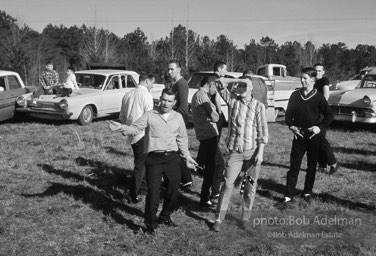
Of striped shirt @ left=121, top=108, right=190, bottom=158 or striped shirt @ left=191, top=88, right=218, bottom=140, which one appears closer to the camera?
striped shirt @ left=121, top=108, right=190, bottom=158

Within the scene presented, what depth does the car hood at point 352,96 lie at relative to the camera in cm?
1216

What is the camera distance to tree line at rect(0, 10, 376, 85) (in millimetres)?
37112

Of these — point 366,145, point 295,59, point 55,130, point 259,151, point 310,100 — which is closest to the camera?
point 259,151

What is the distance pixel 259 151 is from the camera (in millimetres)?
4762

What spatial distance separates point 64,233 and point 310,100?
11.8 feet

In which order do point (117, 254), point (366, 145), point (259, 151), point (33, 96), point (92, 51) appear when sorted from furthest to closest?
point (92, 51) → point (33, 96) → point (366, 145) → point (259, 151) → point (117, 254)

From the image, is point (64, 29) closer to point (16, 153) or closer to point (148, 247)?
point (16, 153)

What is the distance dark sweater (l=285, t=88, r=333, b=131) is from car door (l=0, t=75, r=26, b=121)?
922 centimetres

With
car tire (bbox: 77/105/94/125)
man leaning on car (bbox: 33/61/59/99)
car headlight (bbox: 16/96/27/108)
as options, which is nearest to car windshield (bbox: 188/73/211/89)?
car tire (bbox: 77/105/94/125)

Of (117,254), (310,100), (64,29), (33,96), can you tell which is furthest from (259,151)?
(64,29)

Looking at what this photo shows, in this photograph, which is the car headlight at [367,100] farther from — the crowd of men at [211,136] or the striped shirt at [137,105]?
the striped shirt at [137,105]

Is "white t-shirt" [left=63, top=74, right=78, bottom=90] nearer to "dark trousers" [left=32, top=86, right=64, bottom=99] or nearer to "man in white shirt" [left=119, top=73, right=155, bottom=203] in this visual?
"dark trousers" [left=32, top=86, right=64, bottom=99]

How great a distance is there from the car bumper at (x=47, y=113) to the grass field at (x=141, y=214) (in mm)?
3256

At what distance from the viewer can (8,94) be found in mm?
12562
